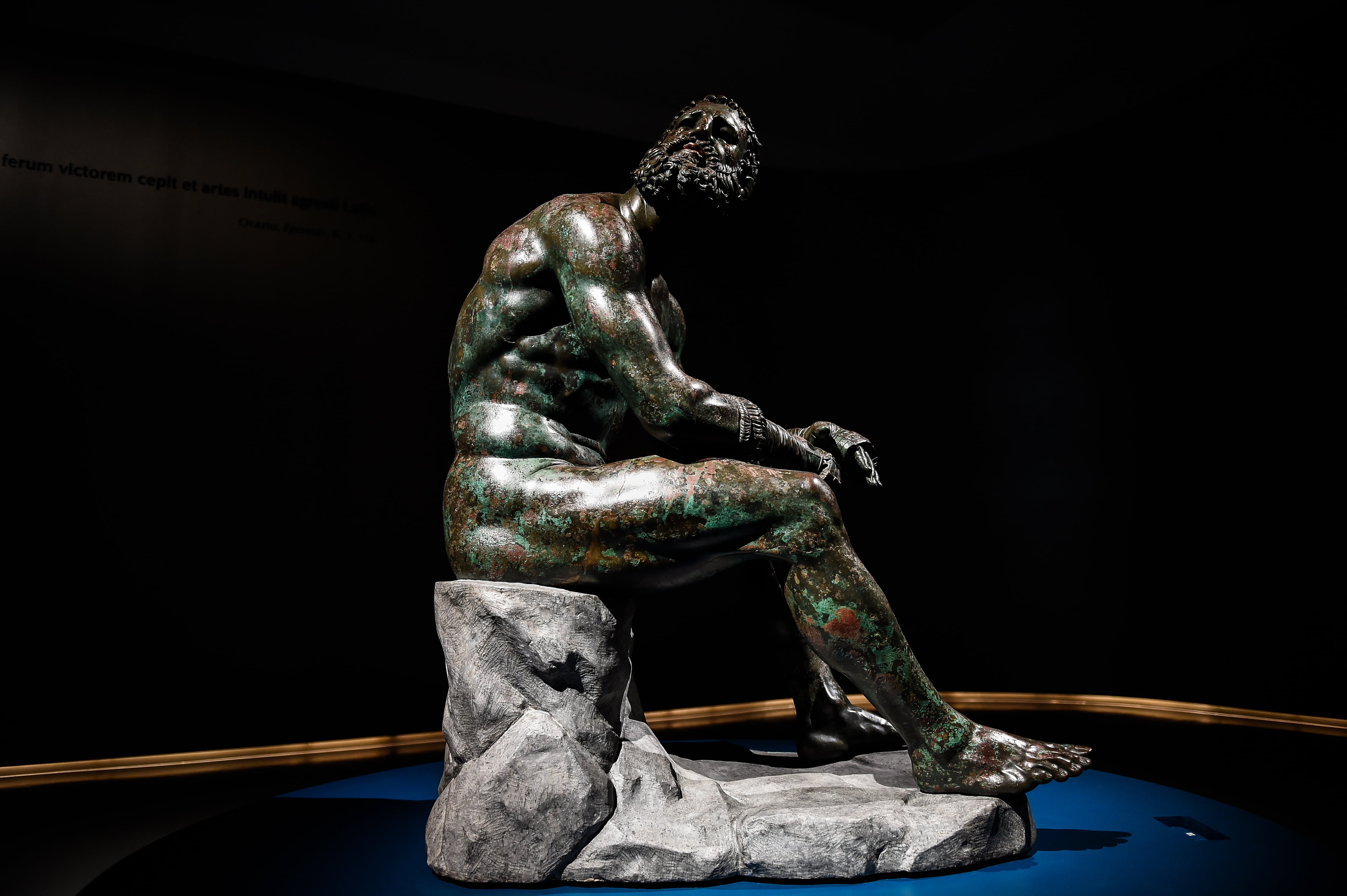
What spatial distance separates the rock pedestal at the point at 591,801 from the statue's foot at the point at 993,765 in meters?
0.04

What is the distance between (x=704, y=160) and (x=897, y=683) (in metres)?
1.41

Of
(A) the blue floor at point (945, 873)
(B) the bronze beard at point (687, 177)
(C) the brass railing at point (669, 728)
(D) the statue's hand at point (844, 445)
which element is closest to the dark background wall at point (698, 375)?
(C) the brass railing at point (669, 728)

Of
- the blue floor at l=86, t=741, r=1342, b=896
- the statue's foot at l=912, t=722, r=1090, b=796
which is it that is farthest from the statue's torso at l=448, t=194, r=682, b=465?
the statue's foot at l=912, t=722, r=1090, b=796

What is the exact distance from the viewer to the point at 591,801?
6.86ft

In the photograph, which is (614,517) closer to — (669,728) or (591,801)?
(591,801)

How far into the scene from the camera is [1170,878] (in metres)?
2.03

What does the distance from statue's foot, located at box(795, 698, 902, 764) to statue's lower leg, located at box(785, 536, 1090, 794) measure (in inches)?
22.6

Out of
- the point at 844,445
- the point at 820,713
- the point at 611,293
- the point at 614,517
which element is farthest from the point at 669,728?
the point at 611,293

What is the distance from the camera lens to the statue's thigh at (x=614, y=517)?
7.13 feet

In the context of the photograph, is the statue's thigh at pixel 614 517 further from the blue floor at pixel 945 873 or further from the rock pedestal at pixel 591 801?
the blue floor at pixel 945 873

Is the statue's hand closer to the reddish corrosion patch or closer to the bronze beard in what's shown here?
the reddish corrosion patch

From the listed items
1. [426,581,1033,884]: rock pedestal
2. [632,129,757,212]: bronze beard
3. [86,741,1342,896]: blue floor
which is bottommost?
[86,741,1342,896]: blue floor

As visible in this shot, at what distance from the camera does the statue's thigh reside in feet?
7.13

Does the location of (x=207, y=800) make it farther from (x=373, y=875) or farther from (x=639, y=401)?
(x=639, y=401)
